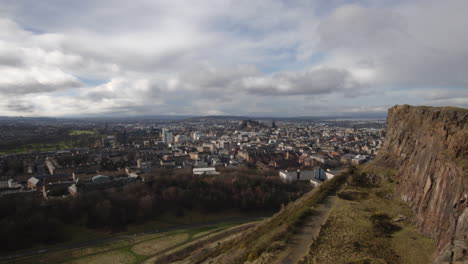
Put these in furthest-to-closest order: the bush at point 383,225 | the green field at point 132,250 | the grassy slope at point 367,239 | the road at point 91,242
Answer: the road at point 91,242 < the green field at point 132,250 < the bush at point 383,225 < the grassy slope at point 367,239

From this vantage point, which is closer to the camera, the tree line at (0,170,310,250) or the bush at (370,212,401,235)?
the bush at (370,212,401,235)

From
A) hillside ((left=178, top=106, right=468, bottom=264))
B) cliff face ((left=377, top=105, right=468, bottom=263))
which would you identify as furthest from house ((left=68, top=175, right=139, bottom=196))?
cliff face ((left=377, top=105, right=468, bottom=263))

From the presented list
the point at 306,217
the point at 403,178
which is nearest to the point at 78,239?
the point at 306,217

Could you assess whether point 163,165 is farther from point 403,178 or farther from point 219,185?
point 403,178

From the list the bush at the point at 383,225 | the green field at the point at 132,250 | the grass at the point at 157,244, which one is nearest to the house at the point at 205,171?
the green field at the point at 132,250

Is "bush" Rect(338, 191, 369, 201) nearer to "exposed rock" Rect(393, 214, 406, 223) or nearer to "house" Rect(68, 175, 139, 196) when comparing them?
"exposed rock" Rect(393, 214, 406, 223)

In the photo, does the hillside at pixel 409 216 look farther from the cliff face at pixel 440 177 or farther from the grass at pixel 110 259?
the grass at pixel 110 259
